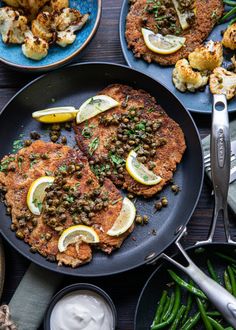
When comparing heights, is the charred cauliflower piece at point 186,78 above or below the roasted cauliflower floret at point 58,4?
below

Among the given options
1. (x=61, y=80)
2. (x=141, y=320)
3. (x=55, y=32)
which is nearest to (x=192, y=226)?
(x=141, y=320)

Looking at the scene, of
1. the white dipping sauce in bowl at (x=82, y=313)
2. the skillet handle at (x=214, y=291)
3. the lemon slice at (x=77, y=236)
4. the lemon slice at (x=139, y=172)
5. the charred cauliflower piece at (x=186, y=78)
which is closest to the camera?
the skillet handle at (x=214, y=291)

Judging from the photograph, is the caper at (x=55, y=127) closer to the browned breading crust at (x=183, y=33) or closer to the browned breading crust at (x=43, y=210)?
the browned breading crust at (x=43, y=210)

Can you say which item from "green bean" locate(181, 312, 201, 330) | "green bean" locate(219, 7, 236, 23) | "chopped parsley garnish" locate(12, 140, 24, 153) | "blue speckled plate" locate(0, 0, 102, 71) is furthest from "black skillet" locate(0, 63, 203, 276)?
"green bean" locate(219, 7, 236, 23)

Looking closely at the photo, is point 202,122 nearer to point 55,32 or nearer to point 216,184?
point 216,184

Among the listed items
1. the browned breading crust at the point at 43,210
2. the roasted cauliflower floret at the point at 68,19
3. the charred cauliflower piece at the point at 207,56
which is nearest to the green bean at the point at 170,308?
the browned breading crust at the point at 43,210

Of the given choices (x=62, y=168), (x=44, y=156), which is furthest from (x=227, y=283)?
(x=44, y=156)

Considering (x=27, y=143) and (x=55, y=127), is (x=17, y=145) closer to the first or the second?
(x=27, y=143)
